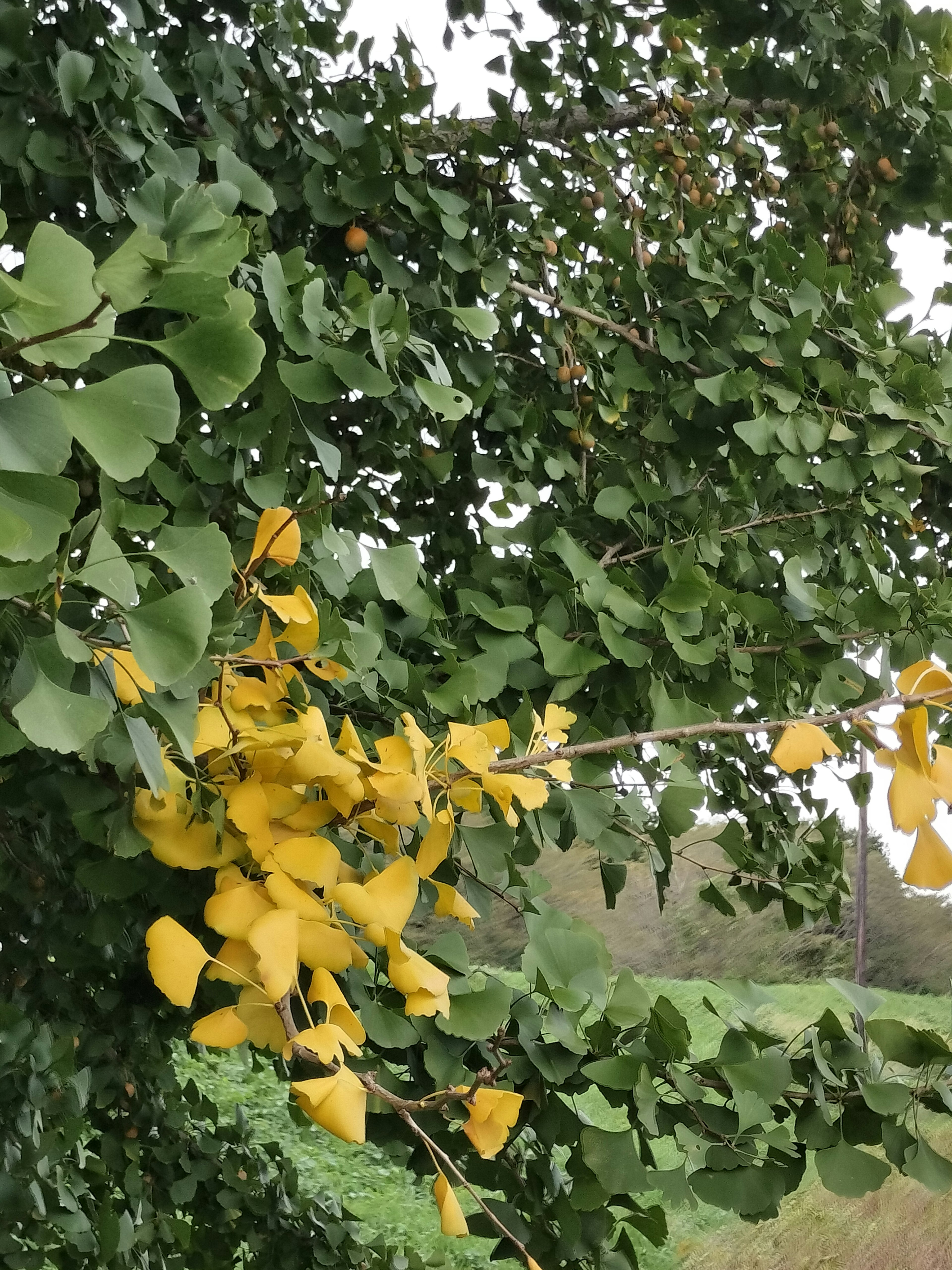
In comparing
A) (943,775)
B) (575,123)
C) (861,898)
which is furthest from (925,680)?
(861,898)

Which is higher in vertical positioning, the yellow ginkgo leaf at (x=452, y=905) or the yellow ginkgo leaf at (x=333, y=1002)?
the yellow ginkgo leaf at (x=452, y=905)

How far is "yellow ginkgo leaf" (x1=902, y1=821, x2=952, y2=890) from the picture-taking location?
0.80 ft

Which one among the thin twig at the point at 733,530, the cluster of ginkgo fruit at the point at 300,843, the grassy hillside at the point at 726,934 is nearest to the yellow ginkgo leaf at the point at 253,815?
the cluster of ginkgo fruit at the point at 300,843

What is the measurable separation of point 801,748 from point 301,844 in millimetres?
129

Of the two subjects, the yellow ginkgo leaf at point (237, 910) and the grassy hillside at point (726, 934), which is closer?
the yellow ginkgo leaf at point (237, 910)

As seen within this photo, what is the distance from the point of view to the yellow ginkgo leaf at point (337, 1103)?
207 mm

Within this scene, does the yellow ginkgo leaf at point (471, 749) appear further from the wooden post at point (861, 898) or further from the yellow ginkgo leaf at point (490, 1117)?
the wooden post at point (861, 898)

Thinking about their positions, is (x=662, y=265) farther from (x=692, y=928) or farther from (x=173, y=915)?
(x=692, y=928)

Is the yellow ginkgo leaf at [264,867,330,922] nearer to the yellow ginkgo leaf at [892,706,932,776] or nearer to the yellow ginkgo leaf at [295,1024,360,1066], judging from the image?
the yellow ginkgo leaf at [295,1024,360,1066]

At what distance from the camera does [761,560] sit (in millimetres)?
627

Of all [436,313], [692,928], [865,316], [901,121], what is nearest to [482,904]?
[436,313]

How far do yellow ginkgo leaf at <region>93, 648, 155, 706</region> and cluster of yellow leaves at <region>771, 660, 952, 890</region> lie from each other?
0.51 ft

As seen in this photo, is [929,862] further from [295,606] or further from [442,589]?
[442,589]

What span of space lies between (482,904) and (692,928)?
80 centimetres
